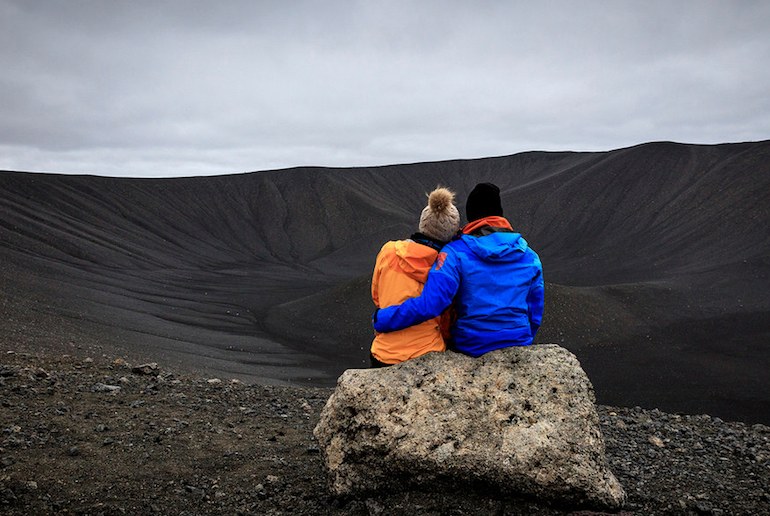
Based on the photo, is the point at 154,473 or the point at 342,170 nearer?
the point at 154,473

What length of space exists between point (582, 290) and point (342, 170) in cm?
5414

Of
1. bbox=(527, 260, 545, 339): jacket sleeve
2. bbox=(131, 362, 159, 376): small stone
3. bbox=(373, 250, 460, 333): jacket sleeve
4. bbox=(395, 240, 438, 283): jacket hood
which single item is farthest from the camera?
bbox=(131, 362, 159, 376): small stone

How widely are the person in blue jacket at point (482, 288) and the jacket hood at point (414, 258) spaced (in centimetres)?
9

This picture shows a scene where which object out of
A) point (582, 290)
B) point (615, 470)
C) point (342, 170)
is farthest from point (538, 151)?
point (615, 470)

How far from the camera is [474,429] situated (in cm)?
446

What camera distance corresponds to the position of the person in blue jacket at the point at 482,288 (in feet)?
14.1

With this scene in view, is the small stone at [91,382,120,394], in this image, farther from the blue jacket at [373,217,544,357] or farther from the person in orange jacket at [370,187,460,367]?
the blue jacket at [373,217,544,357]

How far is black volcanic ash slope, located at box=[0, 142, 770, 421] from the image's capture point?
18.5 meters

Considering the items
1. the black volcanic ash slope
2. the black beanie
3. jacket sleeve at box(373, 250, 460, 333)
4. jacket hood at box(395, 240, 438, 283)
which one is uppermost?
the black beanie

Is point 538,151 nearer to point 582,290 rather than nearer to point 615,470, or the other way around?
point 582,290

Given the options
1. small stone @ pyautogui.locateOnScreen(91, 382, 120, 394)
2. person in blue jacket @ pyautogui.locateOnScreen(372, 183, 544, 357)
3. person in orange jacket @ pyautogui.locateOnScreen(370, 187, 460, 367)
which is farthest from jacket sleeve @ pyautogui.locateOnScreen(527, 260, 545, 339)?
small stone @ pyautogui.locateOnScreen(91, 382, 120, 394)

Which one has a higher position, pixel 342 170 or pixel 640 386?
pixel 342 170

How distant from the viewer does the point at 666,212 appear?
152ft

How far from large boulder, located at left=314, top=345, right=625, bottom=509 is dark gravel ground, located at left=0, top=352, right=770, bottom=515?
0.54ft
